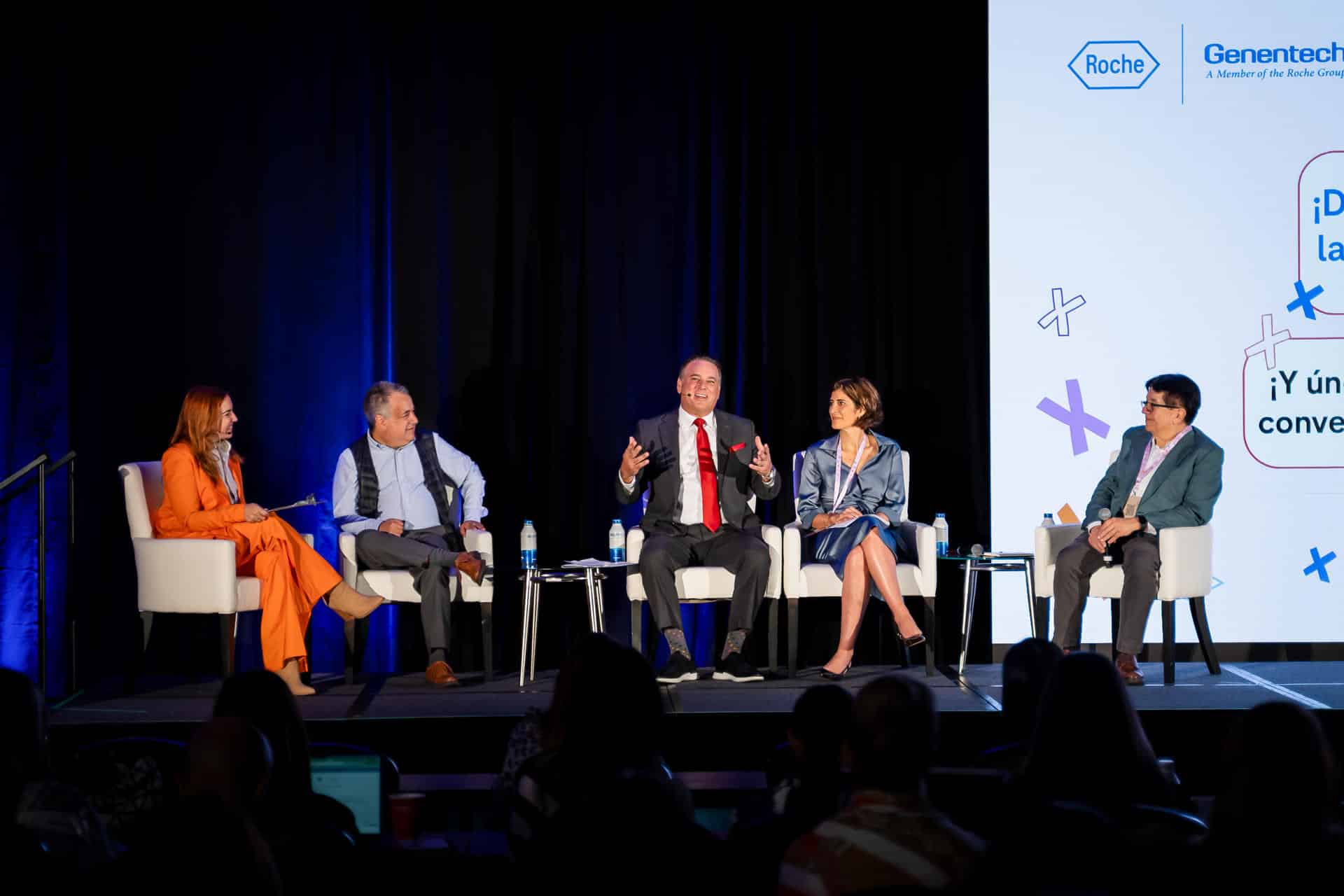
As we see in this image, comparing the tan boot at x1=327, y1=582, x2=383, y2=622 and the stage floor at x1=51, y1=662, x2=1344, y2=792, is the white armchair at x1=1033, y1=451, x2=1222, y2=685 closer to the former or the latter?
the stage floor at x1=51, y1=662, x2=1344, y2=792

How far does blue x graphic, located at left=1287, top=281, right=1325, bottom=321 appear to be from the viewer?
578 cm

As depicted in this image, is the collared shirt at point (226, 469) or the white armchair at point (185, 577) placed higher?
the collared shirt at point (226, 469)

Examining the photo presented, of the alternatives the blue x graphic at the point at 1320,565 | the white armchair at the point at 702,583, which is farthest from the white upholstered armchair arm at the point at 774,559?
the blue x graphic at the point at 1320,565

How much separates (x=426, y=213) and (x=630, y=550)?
173 cm

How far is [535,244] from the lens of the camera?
5.84 meters

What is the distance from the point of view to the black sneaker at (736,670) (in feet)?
16.6

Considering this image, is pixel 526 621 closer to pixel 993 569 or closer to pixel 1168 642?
pixel 993 569

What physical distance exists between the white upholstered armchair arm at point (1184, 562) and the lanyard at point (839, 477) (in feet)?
3.77

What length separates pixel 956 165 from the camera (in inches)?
232

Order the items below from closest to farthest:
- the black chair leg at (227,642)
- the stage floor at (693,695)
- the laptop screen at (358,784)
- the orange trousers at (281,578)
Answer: the laptop screen at (358,784), the stage floor at (693,695), the black chair leg at (227,642), the orange trousers at (281,578)

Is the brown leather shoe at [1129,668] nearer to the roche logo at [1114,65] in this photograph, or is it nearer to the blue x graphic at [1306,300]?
the blue x graphic at [1306,300]

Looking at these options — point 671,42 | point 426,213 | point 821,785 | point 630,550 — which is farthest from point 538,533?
point 821,785

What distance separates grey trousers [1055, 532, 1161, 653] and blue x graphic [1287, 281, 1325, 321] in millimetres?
1403

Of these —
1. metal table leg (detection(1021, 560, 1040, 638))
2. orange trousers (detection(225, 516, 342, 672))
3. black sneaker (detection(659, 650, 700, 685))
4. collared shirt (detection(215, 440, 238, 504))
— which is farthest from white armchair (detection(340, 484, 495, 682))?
metal table leg (detection(1021, 560, 1040, 638))
